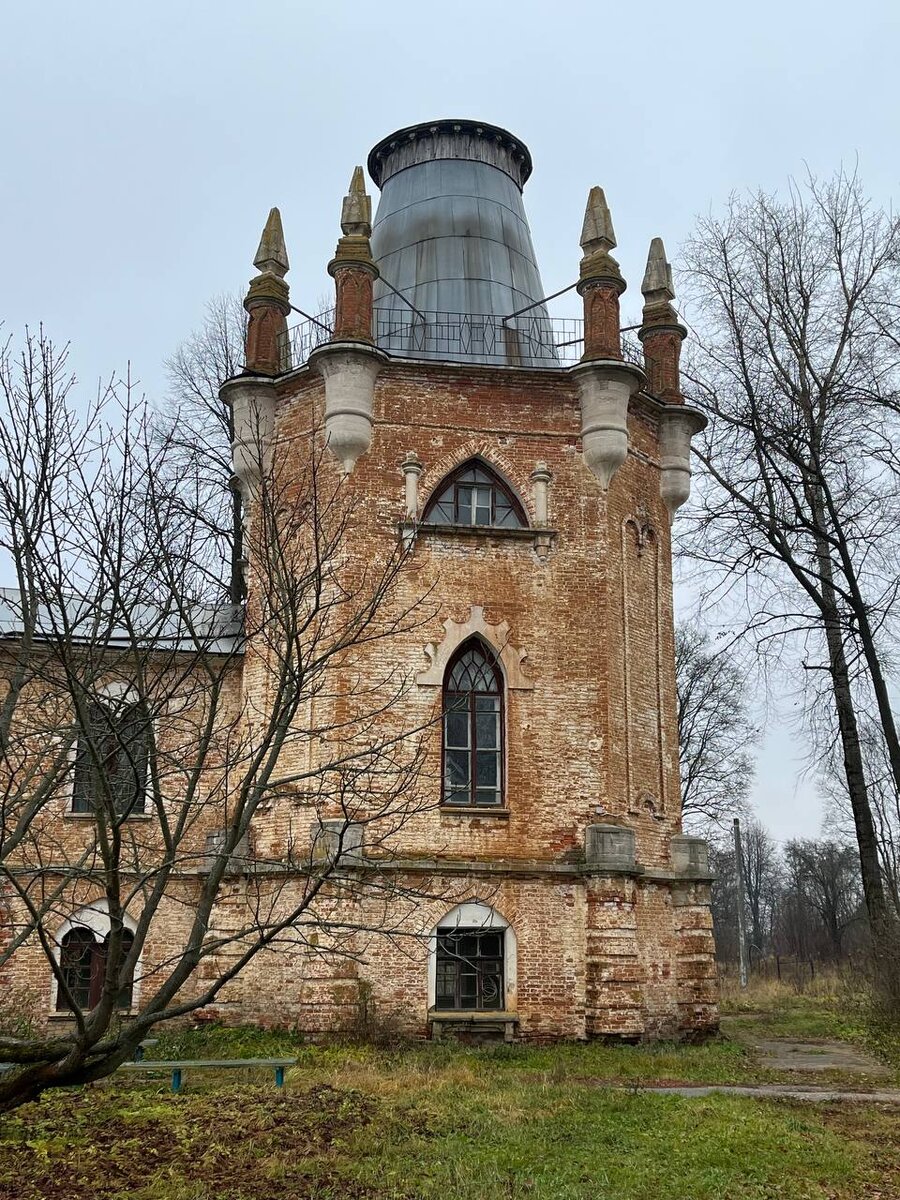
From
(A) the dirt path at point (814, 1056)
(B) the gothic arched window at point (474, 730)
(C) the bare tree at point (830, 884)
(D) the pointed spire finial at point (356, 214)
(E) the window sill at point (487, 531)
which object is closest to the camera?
(A) the dirt path at point (814, 1056)

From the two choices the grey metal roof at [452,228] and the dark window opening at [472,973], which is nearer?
the dark window opening at [472,973]

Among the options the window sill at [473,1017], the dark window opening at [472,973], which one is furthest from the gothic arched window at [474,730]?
the window sill at [473,1017]

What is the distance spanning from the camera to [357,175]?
52.5ft

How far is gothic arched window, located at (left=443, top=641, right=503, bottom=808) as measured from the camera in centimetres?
1409

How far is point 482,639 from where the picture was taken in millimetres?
14430

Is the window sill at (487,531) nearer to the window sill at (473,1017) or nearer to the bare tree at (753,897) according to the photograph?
the window sill at (473,1017)

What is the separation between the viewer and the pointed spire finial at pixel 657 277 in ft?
56.9

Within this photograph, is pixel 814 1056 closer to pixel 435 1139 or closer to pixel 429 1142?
pixel 435 1139

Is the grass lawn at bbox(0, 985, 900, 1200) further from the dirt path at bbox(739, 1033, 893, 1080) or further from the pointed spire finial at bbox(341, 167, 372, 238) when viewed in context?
the pointed spire finial at bbox(341, 167, 372, 238)

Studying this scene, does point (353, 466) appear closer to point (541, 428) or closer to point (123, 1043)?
point (541, 428)

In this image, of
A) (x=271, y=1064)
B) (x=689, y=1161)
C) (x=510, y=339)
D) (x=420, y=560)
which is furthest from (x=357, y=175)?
(x=689, y=1161)

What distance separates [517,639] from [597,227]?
5.94 m

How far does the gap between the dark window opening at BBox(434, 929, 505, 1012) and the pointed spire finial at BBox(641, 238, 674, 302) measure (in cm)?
961

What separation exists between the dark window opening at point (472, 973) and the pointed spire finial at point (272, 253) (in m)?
9.47
